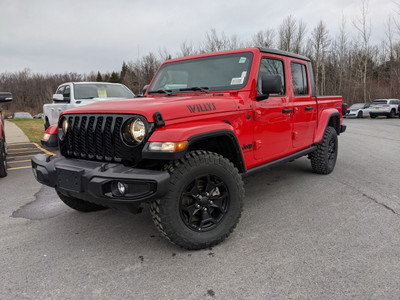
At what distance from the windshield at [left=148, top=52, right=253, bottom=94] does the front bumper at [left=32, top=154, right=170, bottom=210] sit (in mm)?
1447

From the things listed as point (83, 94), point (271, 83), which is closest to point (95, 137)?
point (271, 83)

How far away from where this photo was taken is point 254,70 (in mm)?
3402

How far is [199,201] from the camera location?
8.82 feet

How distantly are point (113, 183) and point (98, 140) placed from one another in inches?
20.2

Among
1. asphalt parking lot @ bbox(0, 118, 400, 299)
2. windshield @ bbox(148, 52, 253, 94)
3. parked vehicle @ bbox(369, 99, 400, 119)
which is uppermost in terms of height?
windshield @ bbox(148, 52, 253, 94)

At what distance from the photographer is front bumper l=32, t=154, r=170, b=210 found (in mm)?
2295

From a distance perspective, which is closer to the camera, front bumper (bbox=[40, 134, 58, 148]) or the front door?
front bumper (bbox=[40, 134, 58, 148])

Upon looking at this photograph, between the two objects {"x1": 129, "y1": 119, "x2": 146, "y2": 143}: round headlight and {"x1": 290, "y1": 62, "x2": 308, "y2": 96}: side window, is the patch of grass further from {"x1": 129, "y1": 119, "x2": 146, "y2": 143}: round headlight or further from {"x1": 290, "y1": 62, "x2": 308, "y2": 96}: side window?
{"x1": 129, "y1": 119, "x2": 146, "y2": 143}: round headlight

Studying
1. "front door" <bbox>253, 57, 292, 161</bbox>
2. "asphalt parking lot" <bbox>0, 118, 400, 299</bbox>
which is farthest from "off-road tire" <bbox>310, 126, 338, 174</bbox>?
"front door" <bbox>253, 57, 292, 161</bbox>

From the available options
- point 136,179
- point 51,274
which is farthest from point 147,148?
point 51,274

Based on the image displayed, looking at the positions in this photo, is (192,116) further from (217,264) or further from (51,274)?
(51,274)

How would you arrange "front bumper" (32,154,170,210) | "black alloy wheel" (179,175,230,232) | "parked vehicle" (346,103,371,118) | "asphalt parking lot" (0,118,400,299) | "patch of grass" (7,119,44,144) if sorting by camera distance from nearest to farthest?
"asphalt parking lot" (0,118,400,299), "front bumper" (32,154,170,210), "black alloy wheel" (179,175,230,232), "patch of grass" (7,119,44,144), "parked vehicle" (346,103,371,118)

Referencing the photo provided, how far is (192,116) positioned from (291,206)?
193 centimetres

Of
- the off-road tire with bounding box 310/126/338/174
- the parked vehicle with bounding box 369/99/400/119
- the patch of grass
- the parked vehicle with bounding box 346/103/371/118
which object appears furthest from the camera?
the parked vehicle with bounding box 346/103/371/118
